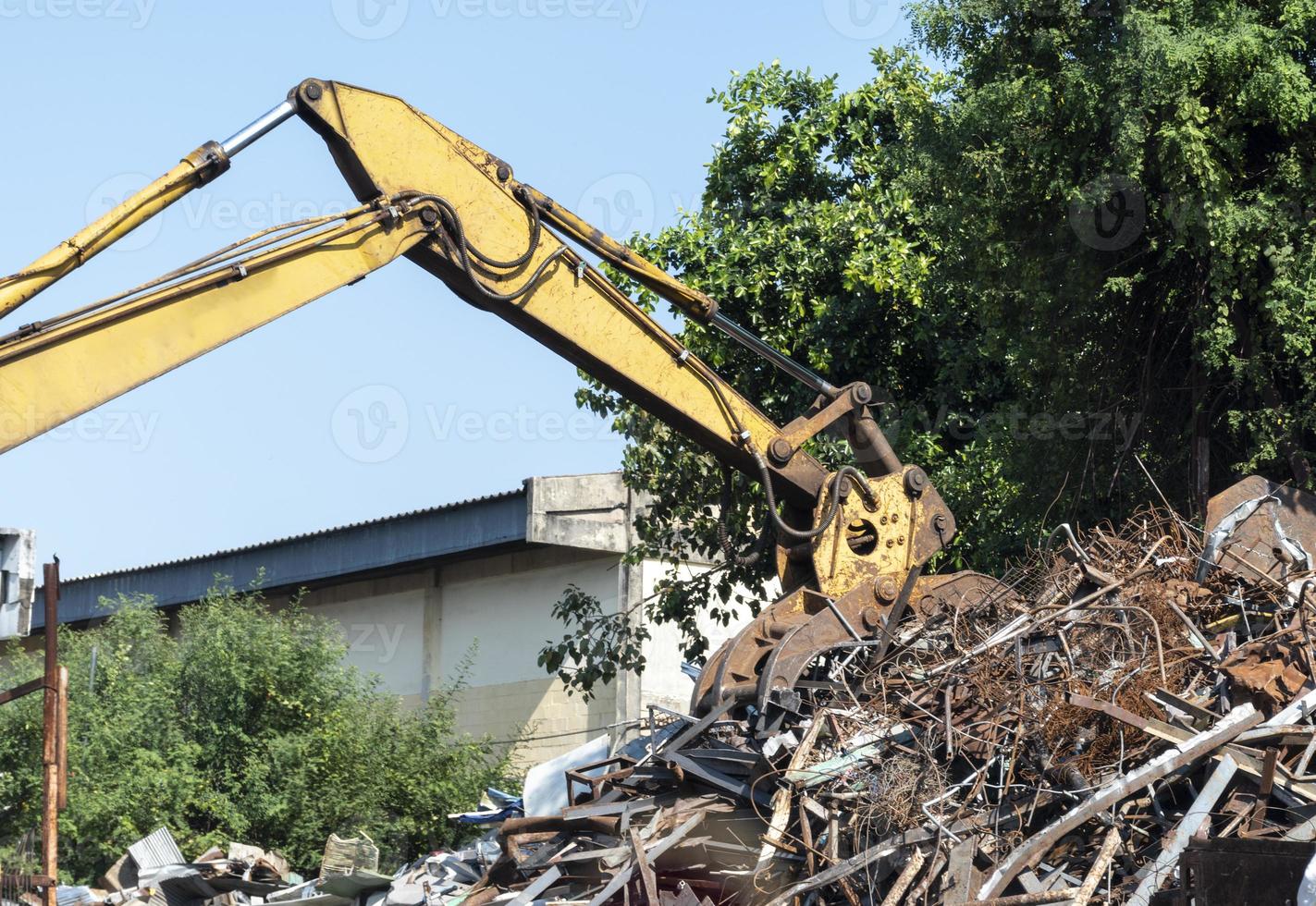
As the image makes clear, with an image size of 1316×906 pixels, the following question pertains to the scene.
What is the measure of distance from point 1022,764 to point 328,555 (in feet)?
49.1

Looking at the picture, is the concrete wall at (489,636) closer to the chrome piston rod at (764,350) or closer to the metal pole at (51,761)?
the chrome piston rod at (764,350)

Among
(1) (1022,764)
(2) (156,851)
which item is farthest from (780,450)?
(2) (156,851)

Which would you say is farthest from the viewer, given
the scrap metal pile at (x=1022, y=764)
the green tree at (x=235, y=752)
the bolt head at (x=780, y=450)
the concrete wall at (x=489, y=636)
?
the concrete wall at (x=489, y=636)

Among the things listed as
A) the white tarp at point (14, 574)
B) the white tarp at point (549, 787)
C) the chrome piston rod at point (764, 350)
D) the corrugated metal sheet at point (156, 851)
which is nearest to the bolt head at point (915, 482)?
the chrome piston rod at point (764, 350)

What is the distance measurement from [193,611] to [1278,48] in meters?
11.5

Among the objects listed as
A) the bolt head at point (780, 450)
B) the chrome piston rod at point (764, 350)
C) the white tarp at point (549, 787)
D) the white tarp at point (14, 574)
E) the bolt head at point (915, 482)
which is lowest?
the white tarp at point (549, 787)

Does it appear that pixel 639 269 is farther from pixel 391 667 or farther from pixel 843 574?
pixel 391 667

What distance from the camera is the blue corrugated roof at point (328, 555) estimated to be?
1883 centimetres

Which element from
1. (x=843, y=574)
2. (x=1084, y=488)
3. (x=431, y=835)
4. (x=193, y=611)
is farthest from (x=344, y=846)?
(x=1084, y=488)

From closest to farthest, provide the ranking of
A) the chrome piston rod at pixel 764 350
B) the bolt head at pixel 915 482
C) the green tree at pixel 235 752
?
the chrome piston rod at pixel 764 350 → the bolt head at pixel 915 482 → the green tree at pixel 235 752

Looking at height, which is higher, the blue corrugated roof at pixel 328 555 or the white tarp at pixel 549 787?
the blue corrugated roof at pixel 328 555

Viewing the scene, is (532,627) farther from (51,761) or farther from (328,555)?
(51,761)

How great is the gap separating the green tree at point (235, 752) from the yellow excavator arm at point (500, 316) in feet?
20.9

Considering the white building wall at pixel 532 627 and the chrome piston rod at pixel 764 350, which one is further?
the white building wall at pixel 532 627
